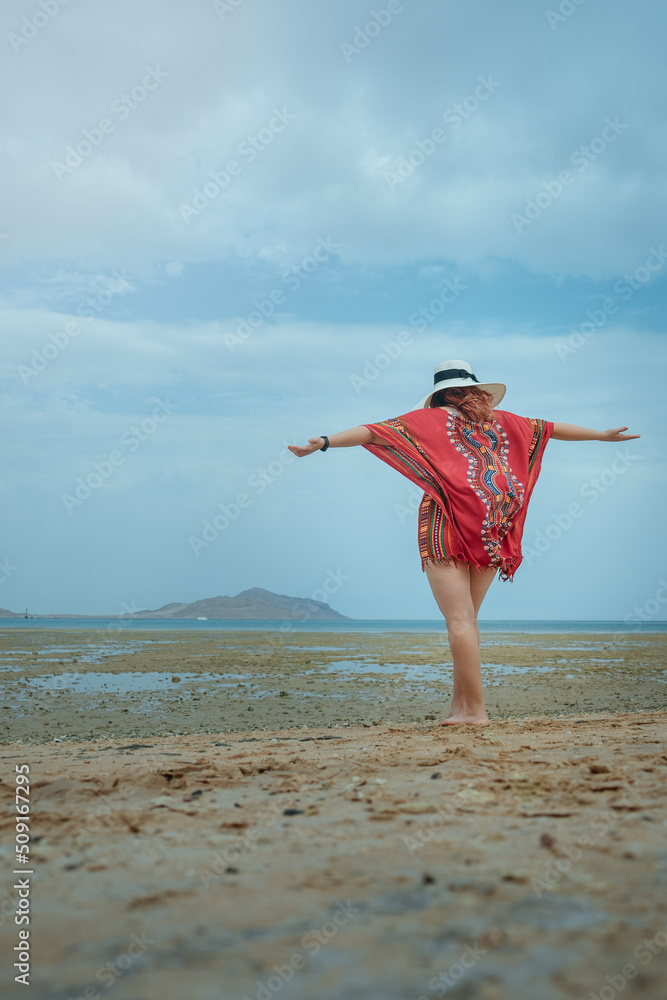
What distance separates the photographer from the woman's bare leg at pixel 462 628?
481 centimetres

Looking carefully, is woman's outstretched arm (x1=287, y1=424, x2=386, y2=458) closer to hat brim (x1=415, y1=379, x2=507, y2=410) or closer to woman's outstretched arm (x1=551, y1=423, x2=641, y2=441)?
hat brim (x1=415, y1=379, x2=507, y2=410)

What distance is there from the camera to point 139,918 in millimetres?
1533

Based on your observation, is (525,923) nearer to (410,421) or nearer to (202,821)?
(202,821)

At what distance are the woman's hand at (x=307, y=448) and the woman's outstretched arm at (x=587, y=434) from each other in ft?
6.72

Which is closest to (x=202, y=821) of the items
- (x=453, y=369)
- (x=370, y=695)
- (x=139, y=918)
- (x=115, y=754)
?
(x=139, y=918)

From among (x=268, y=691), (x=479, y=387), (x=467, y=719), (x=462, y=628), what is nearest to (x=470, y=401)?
(x=479, y=387)

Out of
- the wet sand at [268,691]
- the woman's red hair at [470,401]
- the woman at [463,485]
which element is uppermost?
the woman's red hair at [470,401]

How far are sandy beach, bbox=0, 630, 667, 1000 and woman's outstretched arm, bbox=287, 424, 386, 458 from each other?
2005mm

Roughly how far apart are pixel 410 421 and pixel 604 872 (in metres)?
3.85

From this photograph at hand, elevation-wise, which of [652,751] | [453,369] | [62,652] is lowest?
[62,652]

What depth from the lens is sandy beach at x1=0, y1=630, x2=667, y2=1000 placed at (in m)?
1.28

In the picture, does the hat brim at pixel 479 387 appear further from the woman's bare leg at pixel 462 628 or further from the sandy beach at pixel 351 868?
the sandy beach at pixel 351 868

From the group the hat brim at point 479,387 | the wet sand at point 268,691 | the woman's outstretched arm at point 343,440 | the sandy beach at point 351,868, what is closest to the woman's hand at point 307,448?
the woman's outstretched arm at point 343,440

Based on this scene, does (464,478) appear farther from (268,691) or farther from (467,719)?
(268,691)
